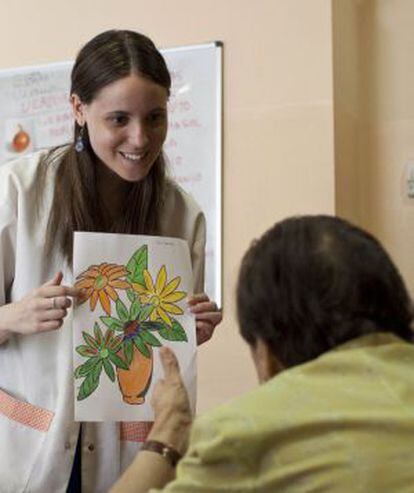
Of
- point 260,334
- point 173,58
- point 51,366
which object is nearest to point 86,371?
point 51,366

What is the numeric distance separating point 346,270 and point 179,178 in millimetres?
1827

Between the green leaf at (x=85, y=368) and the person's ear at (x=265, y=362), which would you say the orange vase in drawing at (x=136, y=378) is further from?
the person's ear at (x=265, y=362)

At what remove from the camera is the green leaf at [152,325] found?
4.70 ft

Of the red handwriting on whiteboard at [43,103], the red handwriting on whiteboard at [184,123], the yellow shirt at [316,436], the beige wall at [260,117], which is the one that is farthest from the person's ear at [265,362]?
the red handwriting on whiteboard at [43,103]

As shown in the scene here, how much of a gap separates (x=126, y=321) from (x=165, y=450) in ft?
1.24

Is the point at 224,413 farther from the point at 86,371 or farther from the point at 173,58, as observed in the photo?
the point at 173,58

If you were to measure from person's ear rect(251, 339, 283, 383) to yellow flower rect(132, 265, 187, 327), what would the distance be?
0.48m

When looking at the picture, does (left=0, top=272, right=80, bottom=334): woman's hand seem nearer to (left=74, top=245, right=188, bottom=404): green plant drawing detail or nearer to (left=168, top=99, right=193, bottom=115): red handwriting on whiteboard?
(left=74, top=245, right=188, bottom=404): green plant drawing detail

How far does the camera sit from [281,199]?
8.14 feet

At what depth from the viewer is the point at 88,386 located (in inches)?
53.5

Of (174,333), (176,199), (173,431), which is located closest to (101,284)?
(174,333)

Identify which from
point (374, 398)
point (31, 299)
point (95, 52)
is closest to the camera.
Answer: point (374, 398)

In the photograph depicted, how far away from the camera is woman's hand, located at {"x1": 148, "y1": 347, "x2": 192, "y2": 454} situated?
3.64 feet

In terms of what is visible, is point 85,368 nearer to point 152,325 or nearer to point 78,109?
point 152,325
